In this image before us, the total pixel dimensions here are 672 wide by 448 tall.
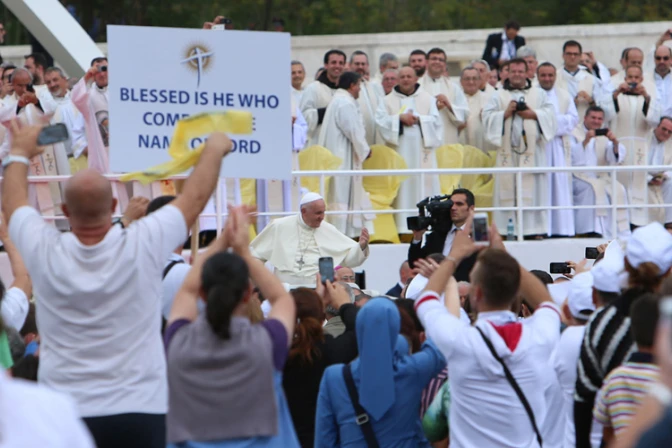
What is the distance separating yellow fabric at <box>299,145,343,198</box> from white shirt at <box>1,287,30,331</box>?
8.07 metres

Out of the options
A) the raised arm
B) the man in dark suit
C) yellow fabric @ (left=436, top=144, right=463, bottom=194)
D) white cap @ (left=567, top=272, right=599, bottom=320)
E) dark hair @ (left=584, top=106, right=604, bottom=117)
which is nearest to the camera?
the raised arm

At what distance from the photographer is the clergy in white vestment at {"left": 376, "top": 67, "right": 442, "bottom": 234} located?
1451 centimetres

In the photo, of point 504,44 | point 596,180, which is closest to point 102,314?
point 596,180

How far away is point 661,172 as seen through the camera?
15102 millimetres

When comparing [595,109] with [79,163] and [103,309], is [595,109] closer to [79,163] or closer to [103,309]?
[79,163]

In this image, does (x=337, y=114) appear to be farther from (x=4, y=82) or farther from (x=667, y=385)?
(x=667, y=385)

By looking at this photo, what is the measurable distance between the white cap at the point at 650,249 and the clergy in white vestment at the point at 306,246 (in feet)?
20.3

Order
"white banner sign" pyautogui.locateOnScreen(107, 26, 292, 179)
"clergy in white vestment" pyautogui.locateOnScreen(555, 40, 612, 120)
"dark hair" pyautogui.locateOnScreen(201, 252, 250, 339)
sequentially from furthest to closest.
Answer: "clergy in white vestment" pyautogui.locateOnScreen(555, 40, 612, 120)
"white banner sign" pyautogui.locateOnScreen(107, 26, 292, 179)
"dark hair" pyautogui.locateOnScreen(201, 252, 250, 339)

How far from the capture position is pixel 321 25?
91.9 feet

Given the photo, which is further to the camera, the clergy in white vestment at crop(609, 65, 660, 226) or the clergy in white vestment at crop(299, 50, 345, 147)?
the clergy in white vestment at crop(609, 65, 660, 226)

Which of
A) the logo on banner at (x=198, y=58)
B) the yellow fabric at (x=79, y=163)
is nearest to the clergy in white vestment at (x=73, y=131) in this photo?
the yellow fabric at (x=79, y=163)

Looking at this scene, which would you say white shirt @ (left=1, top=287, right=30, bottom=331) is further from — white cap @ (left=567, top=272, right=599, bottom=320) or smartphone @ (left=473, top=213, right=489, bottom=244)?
white cap @ (left=567, top=272, right=599, bottom=320)

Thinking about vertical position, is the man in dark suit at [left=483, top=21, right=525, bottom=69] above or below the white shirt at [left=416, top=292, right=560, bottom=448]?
above

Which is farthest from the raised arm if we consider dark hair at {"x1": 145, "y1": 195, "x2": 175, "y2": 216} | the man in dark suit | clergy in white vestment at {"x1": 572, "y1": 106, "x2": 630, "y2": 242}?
the man in dark suit
